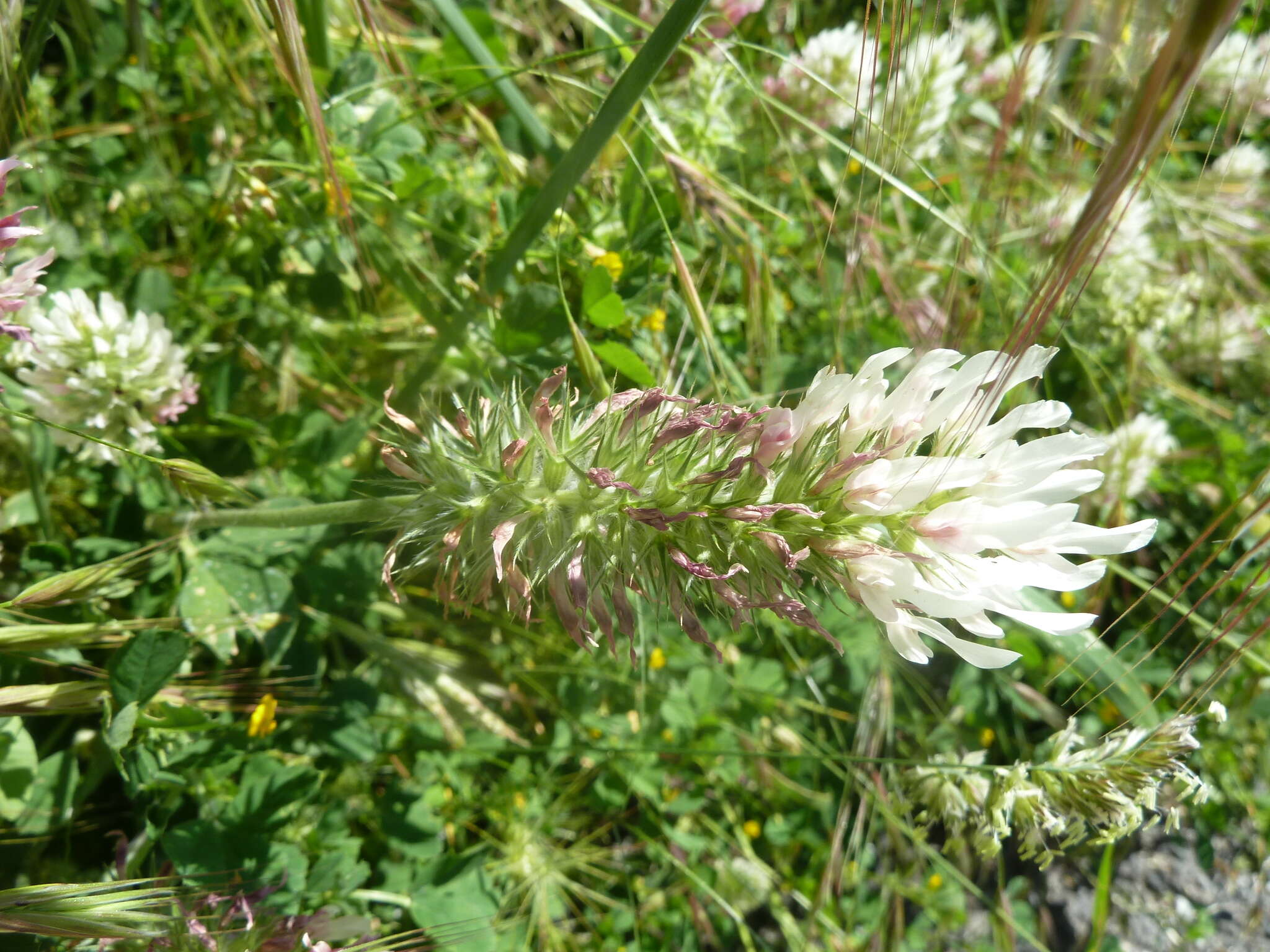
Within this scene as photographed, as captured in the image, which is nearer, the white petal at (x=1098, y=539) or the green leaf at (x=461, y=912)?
the white petal at (x=1098, y=539)

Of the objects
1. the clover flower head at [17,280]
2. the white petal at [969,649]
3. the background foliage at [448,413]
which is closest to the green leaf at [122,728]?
the background foliage at [448,413]

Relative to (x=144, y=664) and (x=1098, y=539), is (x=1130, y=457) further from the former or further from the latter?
(x=144, y=664)

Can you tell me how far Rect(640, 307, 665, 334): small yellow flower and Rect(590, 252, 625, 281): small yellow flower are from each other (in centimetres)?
19

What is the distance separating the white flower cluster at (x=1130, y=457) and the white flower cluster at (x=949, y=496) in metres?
1.68

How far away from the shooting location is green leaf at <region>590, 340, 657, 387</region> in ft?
5.50

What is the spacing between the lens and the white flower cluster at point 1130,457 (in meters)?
2.61

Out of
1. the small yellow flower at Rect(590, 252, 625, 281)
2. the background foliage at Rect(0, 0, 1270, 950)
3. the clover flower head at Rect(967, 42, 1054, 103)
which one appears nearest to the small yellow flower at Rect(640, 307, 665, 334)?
the background foliage at Rect(0, 0, 1270, 950)

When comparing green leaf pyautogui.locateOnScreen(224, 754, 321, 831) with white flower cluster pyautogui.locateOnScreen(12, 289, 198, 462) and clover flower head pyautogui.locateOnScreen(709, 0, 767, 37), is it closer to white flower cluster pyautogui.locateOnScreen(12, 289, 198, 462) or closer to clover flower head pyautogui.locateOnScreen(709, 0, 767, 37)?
white flower cluster pyautogui.locateOnScreen(12, 289, 198, 462)

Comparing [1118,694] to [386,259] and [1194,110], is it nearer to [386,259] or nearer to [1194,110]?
[386,259]

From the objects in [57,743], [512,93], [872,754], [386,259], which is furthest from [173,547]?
[872,754]

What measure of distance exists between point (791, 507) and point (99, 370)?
1.45 metres

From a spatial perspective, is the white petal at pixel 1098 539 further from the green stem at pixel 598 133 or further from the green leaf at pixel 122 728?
the green leaf at pixel 122 728

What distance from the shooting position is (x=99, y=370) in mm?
1710

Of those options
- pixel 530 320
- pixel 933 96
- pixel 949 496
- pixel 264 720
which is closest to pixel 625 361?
pixel 530 320
